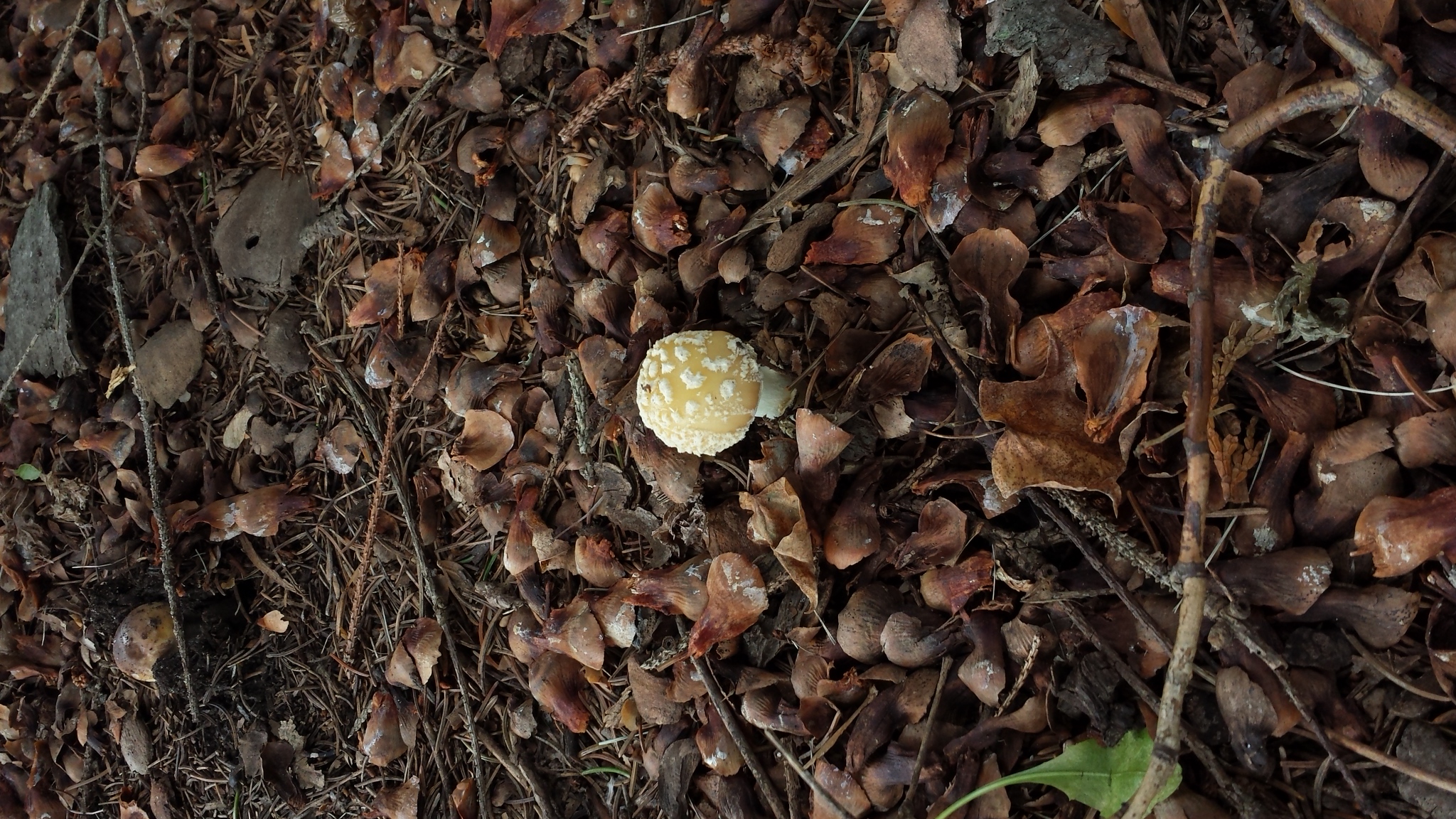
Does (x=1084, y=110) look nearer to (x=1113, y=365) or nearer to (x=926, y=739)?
(x=1113, y=365)

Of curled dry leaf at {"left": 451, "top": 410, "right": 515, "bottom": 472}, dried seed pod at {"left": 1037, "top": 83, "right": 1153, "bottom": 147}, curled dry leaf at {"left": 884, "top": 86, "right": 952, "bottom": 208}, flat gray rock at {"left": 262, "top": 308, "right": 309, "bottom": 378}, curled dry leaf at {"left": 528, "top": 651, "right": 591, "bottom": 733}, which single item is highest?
dried seed pod at {"left": 1037, "top": 83, "right": 1153, "bottom": 147}

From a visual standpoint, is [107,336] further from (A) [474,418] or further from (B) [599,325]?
(B) [599,325]

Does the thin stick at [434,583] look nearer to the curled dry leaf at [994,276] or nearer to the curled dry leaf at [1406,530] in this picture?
the curled dry leaf at [994,276]

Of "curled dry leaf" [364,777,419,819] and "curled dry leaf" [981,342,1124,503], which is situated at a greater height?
"curled dry leaf" [981,342,1124,503]

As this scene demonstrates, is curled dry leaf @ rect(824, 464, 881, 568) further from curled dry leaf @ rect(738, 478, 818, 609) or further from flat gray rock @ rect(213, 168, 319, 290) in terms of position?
flat gray rock @ rect(213, 168, 319, 290)

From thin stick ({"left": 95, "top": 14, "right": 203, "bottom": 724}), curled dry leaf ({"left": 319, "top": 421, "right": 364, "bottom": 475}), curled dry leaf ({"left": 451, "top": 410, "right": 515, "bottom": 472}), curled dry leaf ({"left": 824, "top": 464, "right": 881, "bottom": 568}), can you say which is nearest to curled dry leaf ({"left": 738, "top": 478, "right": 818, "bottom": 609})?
curled dry leaf ({"left": 824, "top": 464, "right": 881, "bottom": 568})

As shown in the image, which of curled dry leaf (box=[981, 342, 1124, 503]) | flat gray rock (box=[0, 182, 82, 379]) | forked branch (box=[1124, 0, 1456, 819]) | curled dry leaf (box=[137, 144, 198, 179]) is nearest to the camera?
forked branch (box=[1124, 0, 1456, 819])

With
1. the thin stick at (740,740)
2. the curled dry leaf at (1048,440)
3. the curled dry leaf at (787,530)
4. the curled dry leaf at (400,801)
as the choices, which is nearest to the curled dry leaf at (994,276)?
the curled dry leaf at (1048,440)

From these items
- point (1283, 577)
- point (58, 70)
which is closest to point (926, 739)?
point (1283, 577)
